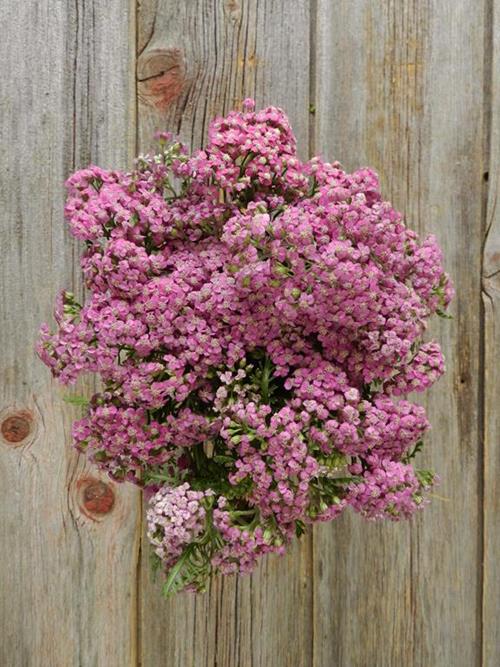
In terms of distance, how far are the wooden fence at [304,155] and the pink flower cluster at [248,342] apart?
1.21 ft

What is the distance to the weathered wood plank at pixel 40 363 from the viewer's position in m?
1.15

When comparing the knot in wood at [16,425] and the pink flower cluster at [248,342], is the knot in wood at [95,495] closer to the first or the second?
the knot in wood at [16,425]

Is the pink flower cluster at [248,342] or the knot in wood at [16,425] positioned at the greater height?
the pink flower cluster at [248,342]

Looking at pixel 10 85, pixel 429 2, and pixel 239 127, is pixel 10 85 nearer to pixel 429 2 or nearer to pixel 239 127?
pixel 239 127

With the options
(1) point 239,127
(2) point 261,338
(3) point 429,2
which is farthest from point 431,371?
(3) point 429,2

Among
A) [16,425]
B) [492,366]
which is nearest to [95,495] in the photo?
[16,425]

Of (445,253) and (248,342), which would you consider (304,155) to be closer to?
(445,253)

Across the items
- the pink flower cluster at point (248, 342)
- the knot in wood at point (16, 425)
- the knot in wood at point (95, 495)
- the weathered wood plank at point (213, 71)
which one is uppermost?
the weathered wood plank at point (213, 71)

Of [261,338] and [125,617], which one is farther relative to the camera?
[125,617]

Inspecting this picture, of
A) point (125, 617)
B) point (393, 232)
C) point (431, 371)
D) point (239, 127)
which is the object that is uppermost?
point (239, 127)

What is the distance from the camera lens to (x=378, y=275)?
74cm

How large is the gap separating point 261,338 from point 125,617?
2.01 ft

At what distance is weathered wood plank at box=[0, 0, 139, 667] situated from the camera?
115 cm

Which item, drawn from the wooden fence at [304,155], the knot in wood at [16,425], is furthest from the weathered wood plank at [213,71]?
the knot in wood at [16,425]
